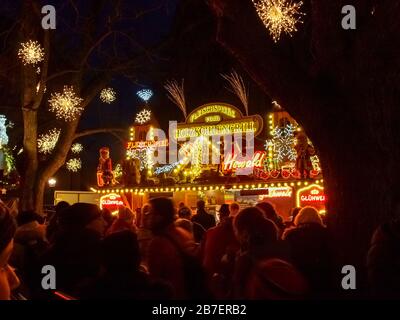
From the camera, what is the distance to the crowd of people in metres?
3.23

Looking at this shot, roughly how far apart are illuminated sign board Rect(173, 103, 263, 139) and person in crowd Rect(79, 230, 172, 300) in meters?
14.8

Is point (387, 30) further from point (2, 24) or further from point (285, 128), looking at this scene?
point (2, 24)

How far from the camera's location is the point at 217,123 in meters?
19.0

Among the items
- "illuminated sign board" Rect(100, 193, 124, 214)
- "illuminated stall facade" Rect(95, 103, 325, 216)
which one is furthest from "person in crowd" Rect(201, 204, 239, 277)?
"illuminated sign board" Rect(100, 193, 124, 214)

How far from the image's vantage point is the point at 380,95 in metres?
4.98

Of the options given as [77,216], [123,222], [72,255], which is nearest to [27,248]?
[77,216]

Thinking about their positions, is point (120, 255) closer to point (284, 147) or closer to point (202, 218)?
point (202, 218)

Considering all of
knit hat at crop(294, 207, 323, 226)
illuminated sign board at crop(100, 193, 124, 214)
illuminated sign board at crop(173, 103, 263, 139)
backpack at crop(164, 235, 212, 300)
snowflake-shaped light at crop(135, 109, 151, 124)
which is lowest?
backpack at crop(164, 235, 212, 300)

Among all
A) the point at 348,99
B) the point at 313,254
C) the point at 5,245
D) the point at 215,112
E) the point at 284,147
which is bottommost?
the point at 313,254

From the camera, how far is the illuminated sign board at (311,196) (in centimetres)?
1410

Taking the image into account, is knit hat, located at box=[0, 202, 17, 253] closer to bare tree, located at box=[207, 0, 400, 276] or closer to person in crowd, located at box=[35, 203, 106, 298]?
person in crowd, located at box=[35, 203, 106, 298]

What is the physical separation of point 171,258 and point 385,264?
1.73m

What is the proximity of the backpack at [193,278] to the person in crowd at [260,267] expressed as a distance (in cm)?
46

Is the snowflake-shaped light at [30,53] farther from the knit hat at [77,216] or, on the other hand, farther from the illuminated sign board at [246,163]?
the knit hat at [77,216]
